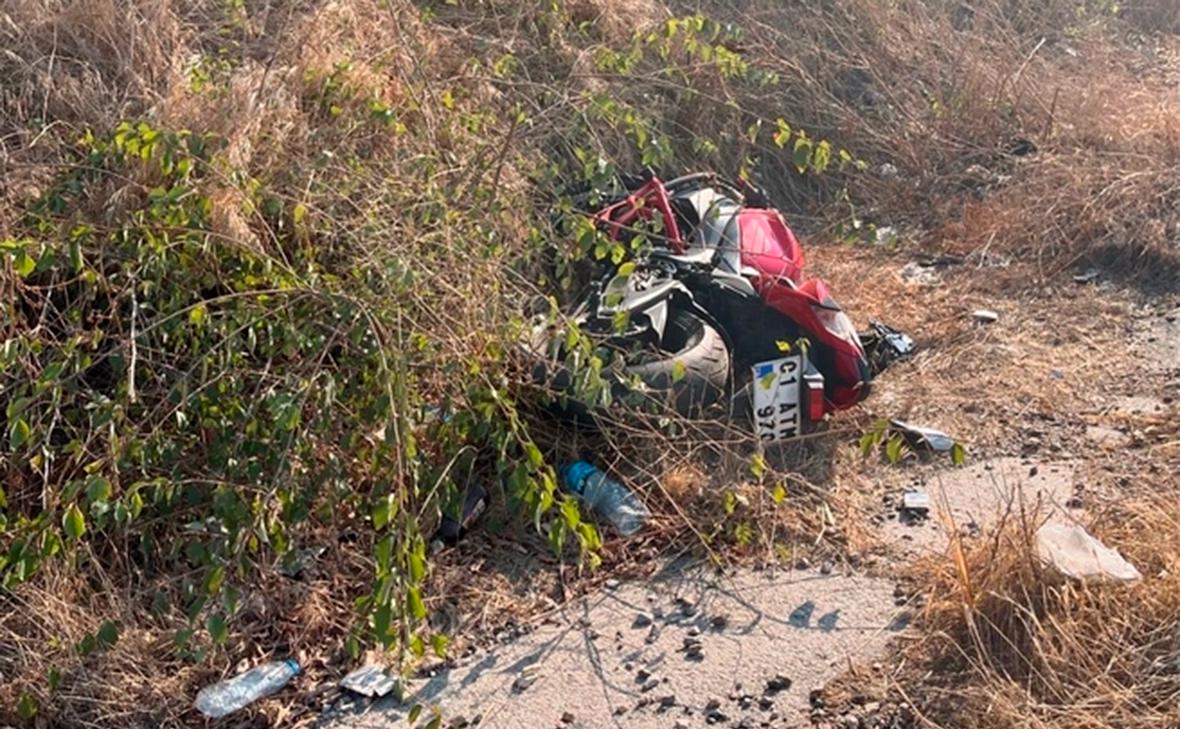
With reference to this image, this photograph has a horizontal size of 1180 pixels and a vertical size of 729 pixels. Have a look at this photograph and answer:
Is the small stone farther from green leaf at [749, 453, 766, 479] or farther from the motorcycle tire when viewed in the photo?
the motorcycle tire

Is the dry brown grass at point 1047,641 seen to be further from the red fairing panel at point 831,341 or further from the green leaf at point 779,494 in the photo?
the red fairing panel at point 831,341

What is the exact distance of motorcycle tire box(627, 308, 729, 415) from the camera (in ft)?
12.8

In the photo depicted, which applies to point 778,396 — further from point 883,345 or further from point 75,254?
point 75,254

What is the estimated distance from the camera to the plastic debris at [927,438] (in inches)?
A: 163

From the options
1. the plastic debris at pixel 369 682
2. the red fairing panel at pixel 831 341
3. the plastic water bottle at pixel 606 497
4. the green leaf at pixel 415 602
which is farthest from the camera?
the red fairing panel at pixel 831 341

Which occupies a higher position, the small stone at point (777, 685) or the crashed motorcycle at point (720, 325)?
the crashed motorcycle at point (720, 325)

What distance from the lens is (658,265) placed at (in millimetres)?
4473

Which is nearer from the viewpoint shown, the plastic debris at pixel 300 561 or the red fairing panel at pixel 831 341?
the plastic debris at pixel 300 561

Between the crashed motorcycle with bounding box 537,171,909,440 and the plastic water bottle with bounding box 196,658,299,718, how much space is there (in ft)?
3.84

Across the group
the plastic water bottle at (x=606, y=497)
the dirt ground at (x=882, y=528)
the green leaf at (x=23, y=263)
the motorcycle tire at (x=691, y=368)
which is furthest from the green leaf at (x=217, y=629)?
the motorcycle tire at (x=691, y=368)

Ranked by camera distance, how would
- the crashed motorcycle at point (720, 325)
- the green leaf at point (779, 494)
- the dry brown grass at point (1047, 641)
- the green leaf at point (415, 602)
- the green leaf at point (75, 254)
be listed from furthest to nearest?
the crashed motorcycle at point (720, 325) → the green leaf at point (779, 494) → the green leaf at point (75, 254) → the dry brown grass at point (1047, 641) → the green leaf at point (415, 602)

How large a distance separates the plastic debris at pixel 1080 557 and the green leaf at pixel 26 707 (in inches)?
100

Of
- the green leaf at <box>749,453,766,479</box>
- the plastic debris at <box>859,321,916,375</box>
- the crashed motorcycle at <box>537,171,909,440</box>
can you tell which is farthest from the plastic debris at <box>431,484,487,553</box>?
the plastic debris at <box>859,321,916,375</box>

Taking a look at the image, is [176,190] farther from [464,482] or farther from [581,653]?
[581,653]
